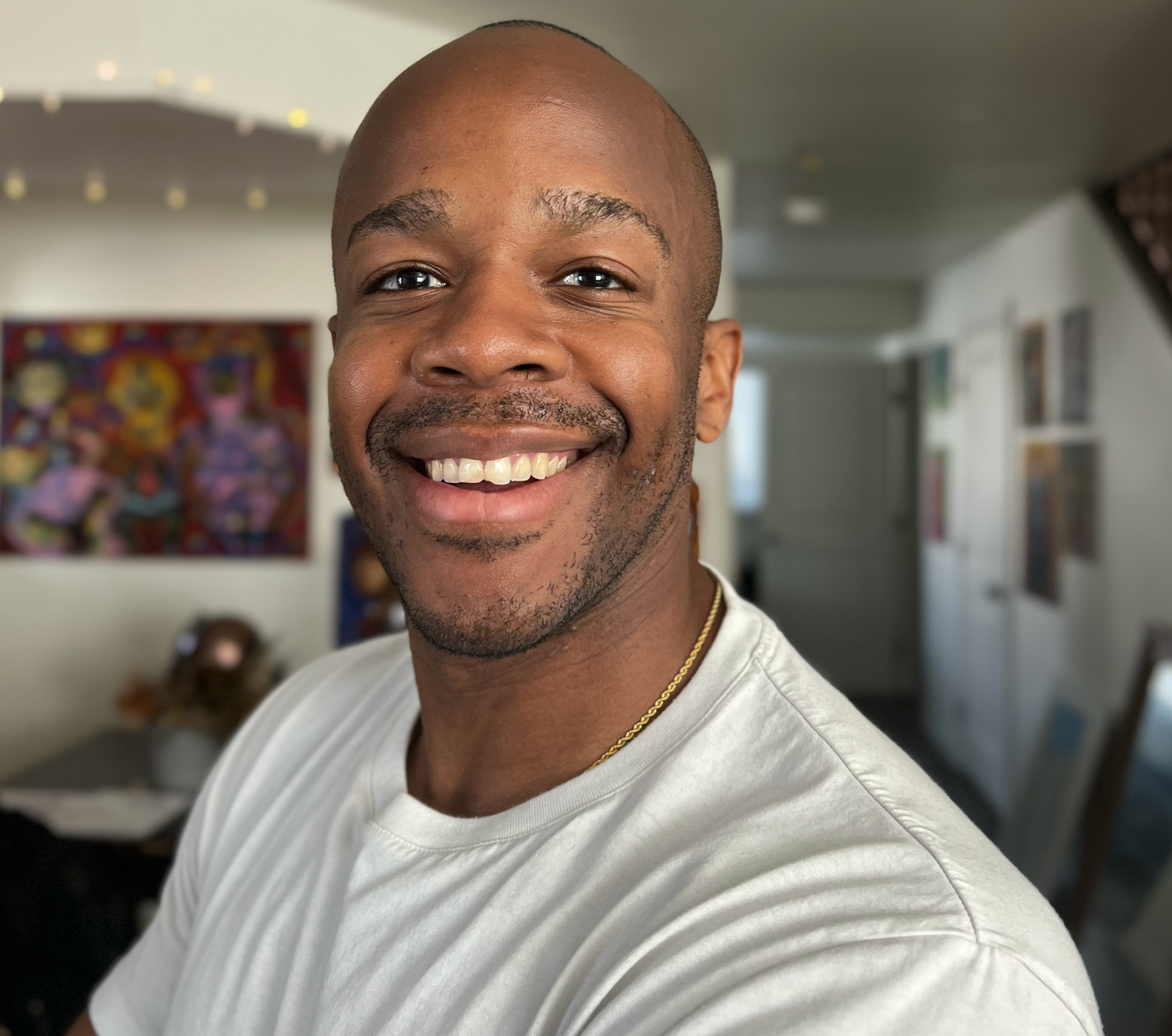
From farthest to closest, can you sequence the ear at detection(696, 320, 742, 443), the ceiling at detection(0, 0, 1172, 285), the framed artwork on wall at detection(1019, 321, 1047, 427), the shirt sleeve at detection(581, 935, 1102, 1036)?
the framed artwork on wall at detection(1019, 321, 1047, 427) → the ceiling at detection(0, 0, 1172, 285) → the ear at detection(696, 320, 742, 443) → the shirt sleeve at detection(581, 935, 1102, 1036)

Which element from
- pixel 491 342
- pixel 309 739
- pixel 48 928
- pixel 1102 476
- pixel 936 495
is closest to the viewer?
pixel 491 342

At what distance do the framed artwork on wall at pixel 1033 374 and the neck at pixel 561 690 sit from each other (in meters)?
4.27

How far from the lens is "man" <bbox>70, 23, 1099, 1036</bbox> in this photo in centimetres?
66

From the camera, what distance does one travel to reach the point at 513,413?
812 mm

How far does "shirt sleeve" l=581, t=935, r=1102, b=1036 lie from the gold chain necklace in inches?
10.4

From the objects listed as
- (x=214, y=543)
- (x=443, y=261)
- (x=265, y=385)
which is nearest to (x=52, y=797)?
(x=214, y=543)

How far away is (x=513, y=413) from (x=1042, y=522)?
14.3ft

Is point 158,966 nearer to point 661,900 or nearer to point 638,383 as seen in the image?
point 661,900

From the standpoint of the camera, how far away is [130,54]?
2.34 metres

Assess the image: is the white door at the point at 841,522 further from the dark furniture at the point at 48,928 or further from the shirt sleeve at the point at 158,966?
the shirt sleeve at the point at 158,966

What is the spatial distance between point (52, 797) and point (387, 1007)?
227cm

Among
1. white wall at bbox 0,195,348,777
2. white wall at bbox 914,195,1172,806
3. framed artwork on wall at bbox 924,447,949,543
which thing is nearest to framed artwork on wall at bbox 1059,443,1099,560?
white wall at bbox 914,195,1172,806

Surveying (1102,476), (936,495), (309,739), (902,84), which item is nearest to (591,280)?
(309,739)

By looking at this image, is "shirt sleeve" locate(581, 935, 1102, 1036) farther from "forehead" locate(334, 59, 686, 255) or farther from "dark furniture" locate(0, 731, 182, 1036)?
"dark furniture" locate(0, 731, 182, 1036)
